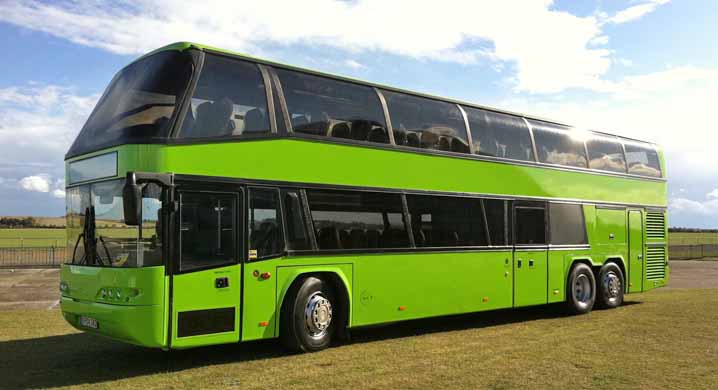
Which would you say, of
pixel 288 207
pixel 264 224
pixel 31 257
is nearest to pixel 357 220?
pixel 288 207

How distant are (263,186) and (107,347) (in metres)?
3.65

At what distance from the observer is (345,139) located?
10.2 meters

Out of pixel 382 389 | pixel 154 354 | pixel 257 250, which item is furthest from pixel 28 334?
pixel 382 389

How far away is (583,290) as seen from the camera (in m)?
15.0

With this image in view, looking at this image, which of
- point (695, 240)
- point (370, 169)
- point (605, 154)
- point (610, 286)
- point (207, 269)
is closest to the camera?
point (207, 269)

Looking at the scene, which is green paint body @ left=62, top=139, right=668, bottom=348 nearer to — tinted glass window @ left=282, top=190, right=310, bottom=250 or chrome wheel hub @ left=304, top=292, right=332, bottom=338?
tinted glass window @ left=282, top=190, right=310, bottom=250

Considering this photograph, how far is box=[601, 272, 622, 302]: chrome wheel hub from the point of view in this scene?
50.9ft

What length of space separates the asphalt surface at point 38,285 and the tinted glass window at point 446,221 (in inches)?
378

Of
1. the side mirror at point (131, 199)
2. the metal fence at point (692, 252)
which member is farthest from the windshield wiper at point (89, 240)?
the metal fence at point (692, 252)

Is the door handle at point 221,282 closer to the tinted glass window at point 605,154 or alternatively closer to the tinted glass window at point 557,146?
the tinted glass window at point 557,146

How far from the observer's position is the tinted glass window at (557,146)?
14102mm

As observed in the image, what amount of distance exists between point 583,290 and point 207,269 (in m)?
9.67

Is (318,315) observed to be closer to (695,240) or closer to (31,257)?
(31,257)

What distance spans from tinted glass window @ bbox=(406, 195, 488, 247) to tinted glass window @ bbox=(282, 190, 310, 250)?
224 centimetres
